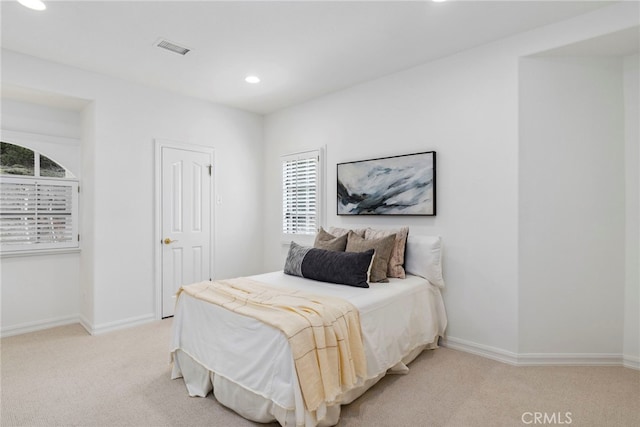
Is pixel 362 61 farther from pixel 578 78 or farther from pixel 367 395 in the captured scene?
pixel 367 395

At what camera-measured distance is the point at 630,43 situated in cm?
248

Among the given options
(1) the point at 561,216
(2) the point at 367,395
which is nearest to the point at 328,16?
(1) the point at 561,216

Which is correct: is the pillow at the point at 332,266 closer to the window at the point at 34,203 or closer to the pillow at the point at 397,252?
the pillow at the point at 397,252

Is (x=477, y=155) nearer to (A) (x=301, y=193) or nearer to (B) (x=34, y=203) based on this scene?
(A) (x=301, y=193)

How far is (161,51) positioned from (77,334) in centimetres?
290

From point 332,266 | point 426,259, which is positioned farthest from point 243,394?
point 426,259

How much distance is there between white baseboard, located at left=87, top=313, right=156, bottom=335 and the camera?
3.48 metres

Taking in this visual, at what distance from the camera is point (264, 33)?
272cm

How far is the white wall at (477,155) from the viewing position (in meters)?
2.74

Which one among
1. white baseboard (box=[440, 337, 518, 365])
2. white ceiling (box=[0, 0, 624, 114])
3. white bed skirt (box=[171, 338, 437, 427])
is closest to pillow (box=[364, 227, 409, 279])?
white bed skirt (box=[171, 338, 437, 427])

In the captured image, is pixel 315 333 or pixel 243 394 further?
pixel 243 394

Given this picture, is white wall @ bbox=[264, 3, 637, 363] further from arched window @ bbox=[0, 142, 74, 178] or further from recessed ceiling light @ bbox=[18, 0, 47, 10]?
arched window @ bbox=[0, 142, 74, 178]

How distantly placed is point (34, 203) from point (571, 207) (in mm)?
5061

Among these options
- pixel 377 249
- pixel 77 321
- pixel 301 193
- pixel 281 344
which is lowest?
pixel 77 321
